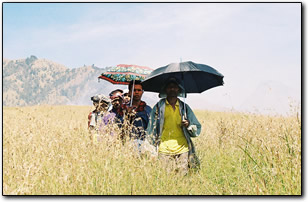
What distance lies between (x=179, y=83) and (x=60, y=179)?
2.30m

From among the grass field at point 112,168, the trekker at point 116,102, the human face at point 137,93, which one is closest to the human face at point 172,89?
the human face at point 137,93

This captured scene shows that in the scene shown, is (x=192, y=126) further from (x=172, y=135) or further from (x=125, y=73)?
(x=125, y=73)

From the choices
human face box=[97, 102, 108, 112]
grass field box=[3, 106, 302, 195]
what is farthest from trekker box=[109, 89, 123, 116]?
grass field box=[3, 106, 302, 195]

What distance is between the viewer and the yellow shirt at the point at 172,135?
451 cm

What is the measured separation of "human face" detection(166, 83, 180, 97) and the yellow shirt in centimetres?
19

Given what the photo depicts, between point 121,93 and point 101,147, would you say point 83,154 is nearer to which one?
point 101,147

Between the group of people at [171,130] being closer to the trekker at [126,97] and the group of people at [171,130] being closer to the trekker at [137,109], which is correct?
the trekker at [137,109]

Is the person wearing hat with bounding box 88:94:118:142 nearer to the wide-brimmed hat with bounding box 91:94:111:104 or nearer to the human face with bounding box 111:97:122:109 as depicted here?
the wide-brimmed hat with bounding box 91:94:111:104

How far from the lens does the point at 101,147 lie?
4242mm

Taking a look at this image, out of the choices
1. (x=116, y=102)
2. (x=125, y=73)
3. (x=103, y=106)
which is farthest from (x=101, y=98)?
(x=125, y=73)

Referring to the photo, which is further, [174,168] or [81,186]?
[174,168]

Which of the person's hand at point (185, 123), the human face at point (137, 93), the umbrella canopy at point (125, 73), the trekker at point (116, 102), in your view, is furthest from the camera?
the umbrella canopy at point (125, 73)

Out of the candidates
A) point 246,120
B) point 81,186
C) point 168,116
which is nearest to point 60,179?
point 81,186

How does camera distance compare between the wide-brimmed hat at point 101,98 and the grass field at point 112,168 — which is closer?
the grass field at point 112,168
